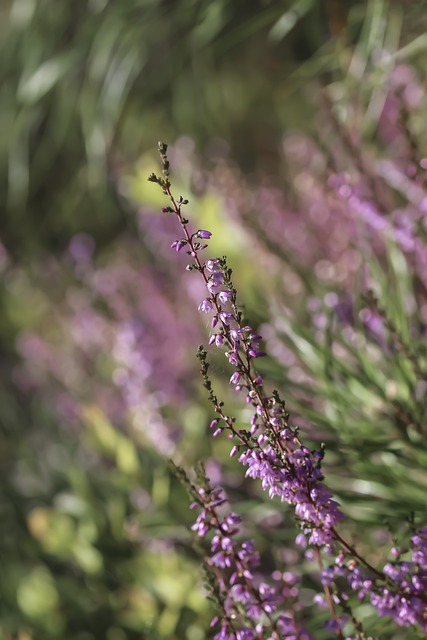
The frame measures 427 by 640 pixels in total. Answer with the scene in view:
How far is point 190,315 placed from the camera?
158cm

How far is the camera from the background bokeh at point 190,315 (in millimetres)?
857

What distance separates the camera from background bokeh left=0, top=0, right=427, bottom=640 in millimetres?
857

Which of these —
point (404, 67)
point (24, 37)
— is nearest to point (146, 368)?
point (404, 67)

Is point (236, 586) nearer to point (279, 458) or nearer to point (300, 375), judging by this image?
point (279, 458)

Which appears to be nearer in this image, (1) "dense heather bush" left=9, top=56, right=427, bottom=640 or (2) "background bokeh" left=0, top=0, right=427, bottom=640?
(1) "dense heather bush" left=9, top=56, right=427, bottom=640

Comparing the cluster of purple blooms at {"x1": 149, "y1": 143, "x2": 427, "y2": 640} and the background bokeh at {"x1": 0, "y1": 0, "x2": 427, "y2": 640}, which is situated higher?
the background bokeh at {"x1": 0, "y1": 0, "x2": 427, "y2": 640}

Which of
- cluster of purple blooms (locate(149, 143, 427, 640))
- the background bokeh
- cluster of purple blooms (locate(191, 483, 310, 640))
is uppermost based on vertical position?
the background bokeh

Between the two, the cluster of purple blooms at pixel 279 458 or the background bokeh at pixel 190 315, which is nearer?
the cluster of purple blooms at pixel 279 458

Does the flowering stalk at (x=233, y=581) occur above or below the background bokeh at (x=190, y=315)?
below

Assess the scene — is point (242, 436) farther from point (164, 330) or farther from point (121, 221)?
point (121, 221)

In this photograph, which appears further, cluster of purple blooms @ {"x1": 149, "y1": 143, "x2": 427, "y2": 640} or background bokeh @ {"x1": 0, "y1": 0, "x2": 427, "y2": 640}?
background bokeh @ {"x1": 0, "y1": 0, "x2": 427, "y2": 640}

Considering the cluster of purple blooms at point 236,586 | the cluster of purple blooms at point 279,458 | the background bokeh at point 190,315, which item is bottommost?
the cluster of purple blooms at point 236,586

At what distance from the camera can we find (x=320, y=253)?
1.40 metres

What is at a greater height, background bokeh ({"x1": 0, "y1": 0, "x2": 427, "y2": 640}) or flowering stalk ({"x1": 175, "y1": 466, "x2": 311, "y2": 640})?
background bokeh ({"x1": 0, "y1": 0, "x2": 427, "y2": 640})
